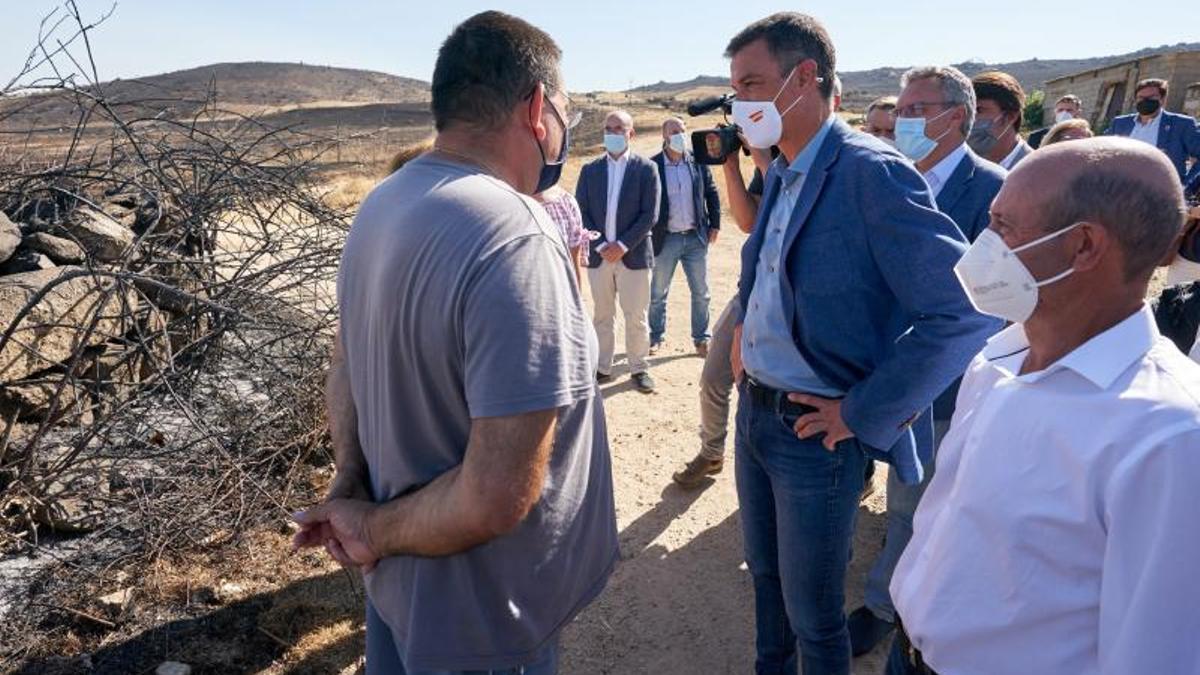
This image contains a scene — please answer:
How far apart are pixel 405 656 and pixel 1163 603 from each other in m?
1.28

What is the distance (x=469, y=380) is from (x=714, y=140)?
2027 mm

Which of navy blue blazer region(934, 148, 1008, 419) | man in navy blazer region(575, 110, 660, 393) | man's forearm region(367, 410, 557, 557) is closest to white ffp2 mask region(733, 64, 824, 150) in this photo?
navy blue blazer region(934, 148, 1008, 419)

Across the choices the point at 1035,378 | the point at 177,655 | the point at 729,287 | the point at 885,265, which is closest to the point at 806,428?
the point at 885,265

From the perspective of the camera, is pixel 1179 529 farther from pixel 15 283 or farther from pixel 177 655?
pixel 15 283

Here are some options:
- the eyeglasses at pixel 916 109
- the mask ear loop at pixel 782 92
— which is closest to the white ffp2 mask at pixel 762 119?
the mask ear loop at pixel 782 92

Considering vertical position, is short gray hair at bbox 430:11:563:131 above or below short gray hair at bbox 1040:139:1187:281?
above

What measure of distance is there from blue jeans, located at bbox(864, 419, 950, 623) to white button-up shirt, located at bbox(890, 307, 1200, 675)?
63.8 inches

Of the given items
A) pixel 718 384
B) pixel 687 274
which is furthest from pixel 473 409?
pixel 687 274

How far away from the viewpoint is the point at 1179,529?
1087 millimetres

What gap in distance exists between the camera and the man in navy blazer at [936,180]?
2.95 metres

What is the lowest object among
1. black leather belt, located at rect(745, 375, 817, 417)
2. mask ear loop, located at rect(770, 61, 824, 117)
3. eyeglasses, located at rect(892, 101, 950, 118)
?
black leather belt, located at rect(745, 375, 817, 417)

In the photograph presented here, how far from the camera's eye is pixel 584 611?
3566mm

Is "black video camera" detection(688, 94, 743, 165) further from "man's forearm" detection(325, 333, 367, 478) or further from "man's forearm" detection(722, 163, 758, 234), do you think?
"man's forearm" detection(325, 333, 367, 478)

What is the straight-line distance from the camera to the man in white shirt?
1.12 meters
